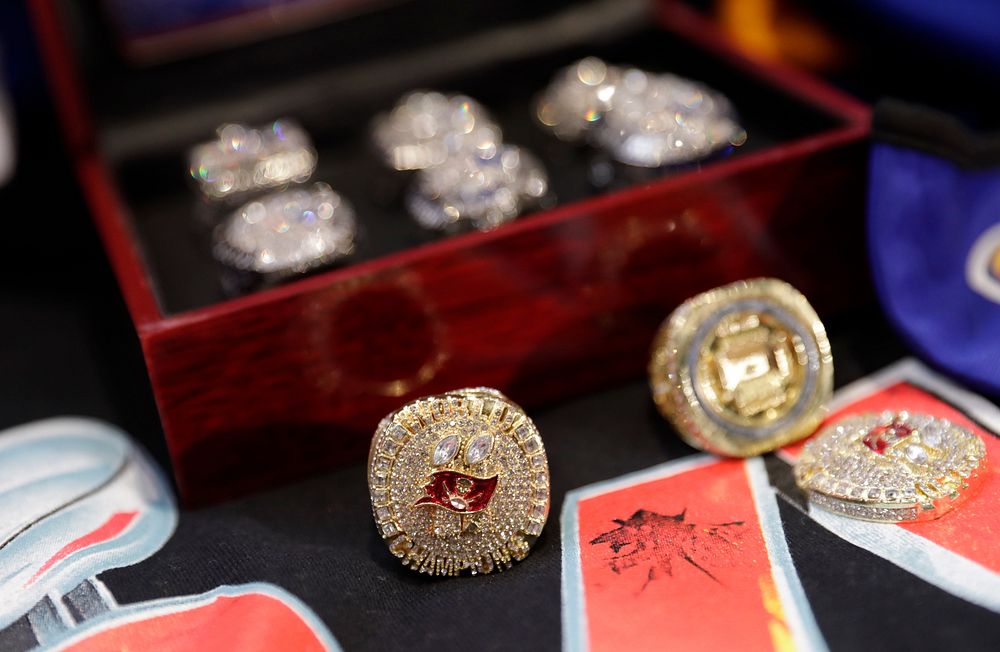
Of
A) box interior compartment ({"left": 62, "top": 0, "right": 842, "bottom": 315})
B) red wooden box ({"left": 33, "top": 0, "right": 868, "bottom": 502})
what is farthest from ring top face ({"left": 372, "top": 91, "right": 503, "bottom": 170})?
red wooden box ({"left": 33, "top": 0, "right": 868, "bottom": 502})

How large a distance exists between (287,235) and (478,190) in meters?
0.22

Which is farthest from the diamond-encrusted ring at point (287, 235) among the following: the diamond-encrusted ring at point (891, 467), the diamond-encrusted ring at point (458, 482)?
the diamond-encrusted ring at point (891, 467)

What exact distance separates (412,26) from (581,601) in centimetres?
88

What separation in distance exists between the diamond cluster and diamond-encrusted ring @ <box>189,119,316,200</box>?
333mm

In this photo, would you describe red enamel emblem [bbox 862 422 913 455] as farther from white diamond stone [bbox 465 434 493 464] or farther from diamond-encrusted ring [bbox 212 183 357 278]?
diamond-encrusted ring [bbox 212 183 357 278]

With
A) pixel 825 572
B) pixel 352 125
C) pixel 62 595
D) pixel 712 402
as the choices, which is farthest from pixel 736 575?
pixel 352 125

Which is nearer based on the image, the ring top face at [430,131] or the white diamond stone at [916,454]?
the white diamond stone at [916,454]

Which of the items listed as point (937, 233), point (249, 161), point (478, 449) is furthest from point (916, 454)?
point (249, 161)

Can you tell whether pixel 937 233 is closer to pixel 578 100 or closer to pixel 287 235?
pixel 578 100

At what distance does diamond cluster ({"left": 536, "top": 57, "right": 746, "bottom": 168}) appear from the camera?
1.17m

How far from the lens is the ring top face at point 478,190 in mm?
1116

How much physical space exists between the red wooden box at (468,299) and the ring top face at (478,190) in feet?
0.15

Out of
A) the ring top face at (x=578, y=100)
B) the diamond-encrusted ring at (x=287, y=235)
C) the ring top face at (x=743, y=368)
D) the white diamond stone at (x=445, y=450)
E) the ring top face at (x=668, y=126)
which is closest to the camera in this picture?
the white diamond stone at (x=445, y=450)

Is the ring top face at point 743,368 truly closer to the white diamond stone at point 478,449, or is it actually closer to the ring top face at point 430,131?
the white diamond stone at point 478,449
